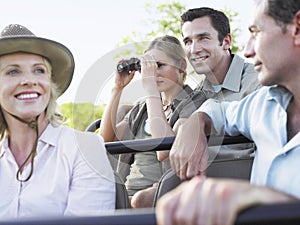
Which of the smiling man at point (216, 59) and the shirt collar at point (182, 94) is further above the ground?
the smiling man at point (216, 59)

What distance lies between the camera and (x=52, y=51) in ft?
7.75

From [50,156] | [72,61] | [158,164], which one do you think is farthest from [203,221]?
[158,164]

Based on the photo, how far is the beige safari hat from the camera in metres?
2.29

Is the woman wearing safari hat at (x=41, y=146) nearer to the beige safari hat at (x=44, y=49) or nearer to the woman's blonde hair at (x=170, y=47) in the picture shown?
the beige safari hat at (x=44, y=49)

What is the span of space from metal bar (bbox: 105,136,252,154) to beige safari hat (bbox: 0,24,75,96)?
35 cm

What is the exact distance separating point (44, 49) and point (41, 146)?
38 cm

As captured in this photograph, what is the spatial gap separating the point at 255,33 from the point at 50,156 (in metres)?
0.86

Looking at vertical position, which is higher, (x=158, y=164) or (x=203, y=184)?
(x=203, y=184)

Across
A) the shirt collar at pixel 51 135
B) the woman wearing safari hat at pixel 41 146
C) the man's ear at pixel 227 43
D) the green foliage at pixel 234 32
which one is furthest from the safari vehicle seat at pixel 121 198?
the green foliage at pixel 234 32

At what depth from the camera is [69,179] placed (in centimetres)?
212

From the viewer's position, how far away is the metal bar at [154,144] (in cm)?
214

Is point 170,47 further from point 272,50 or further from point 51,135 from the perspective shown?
point 272,50

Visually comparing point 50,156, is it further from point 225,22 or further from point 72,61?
point 225,22

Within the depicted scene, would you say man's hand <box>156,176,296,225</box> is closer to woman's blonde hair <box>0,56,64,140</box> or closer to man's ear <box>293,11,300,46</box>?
man's ear <box>293,11,300,46</box>
